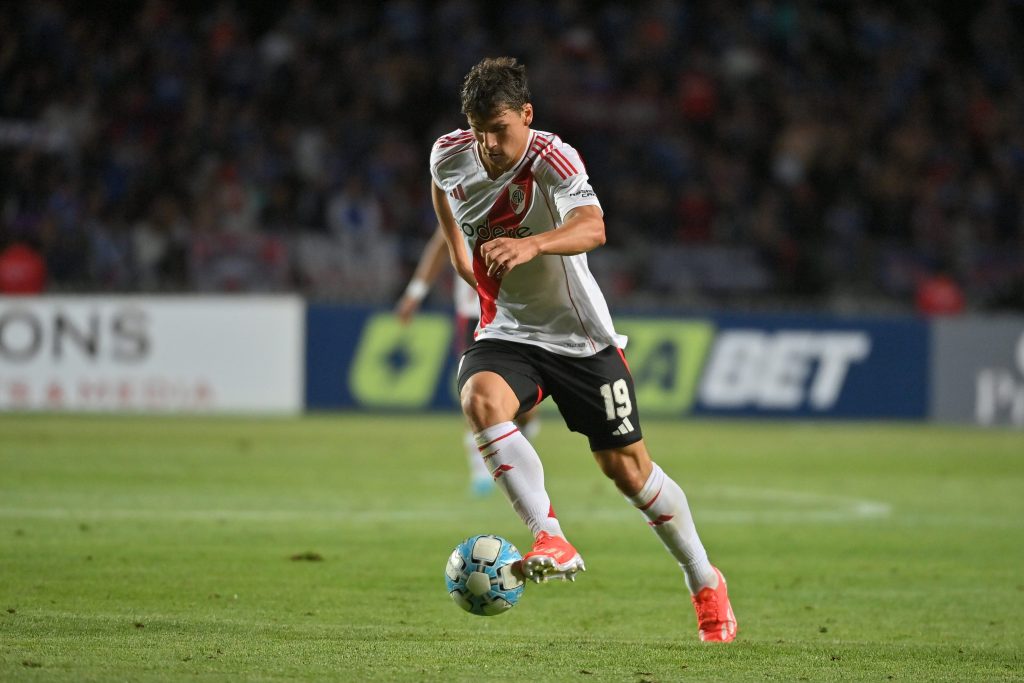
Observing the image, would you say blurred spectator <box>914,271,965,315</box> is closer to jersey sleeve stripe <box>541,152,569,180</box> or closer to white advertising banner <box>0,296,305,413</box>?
white advertising banner <box>0,296,305,413</box>

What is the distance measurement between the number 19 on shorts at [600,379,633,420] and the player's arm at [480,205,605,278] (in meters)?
0.62

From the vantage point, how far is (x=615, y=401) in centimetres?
610

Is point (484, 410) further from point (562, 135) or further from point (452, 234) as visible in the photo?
point (562, 135)

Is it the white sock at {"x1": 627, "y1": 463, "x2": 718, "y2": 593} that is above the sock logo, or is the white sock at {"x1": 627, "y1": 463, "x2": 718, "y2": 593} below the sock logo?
below

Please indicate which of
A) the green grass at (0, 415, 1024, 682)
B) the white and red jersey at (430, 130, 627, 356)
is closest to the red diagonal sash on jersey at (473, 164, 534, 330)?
the white and red jersey at (430, 130, 627, 356)

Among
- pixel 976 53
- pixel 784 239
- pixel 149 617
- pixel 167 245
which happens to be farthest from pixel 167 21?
pixel 149 617

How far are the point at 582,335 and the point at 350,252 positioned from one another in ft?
46.1

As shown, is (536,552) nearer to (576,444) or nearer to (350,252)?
(576,444)

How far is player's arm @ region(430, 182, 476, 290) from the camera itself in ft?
20.7

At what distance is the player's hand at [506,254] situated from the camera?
5.38 meters

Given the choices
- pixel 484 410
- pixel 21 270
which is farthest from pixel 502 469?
pixel 21 270

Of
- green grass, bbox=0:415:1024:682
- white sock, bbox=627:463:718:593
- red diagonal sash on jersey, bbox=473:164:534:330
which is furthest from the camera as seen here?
white sock, bbox=627:463:718:593

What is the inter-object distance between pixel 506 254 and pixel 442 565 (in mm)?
3343

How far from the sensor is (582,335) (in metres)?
6.18
